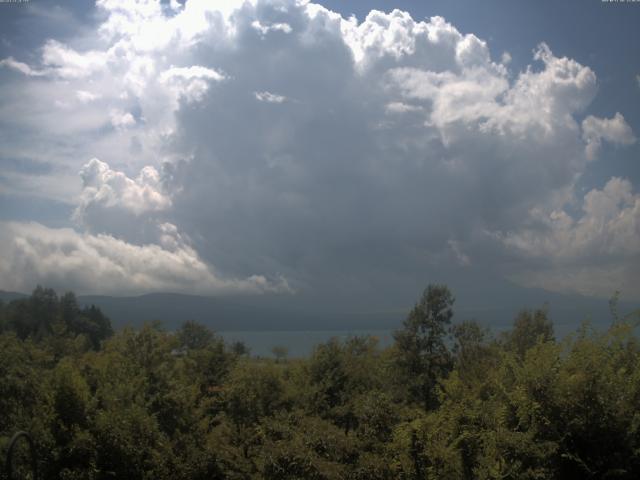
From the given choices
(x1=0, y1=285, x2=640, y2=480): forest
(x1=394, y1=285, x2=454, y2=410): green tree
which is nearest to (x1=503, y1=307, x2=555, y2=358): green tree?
(x1=394, y1=285, x2=454, y2=410): green tree

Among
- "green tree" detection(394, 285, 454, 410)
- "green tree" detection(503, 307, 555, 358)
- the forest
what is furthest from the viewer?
"green tree" detection(503, 307, 555, 358)

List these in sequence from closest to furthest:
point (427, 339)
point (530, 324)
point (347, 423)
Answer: point (347, 423), point (427, 339), point (530, 324)

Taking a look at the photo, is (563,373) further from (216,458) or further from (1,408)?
(1,408)

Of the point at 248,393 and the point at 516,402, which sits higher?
the point at 516,402

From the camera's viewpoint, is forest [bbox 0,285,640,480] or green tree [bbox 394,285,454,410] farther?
green tree [bbox 394,285,454,410]

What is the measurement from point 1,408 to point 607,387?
1779 cm

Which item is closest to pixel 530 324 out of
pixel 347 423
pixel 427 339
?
pixel 427 339

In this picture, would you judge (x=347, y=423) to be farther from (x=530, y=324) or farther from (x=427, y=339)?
(x=530, y=324)

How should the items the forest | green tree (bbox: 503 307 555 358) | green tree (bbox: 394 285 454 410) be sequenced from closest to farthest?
the forest < green tree (bbox: 394 285 454 410) < green tree (bbox: 503 307 555 358)

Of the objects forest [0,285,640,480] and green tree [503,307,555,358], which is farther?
green tree [503,307,555,358]

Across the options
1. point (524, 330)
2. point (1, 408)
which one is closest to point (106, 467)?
point (1, 408)

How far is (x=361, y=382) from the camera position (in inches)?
1227

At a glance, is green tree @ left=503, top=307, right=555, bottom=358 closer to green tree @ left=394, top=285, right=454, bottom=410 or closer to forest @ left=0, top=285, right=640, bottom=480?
green tree @ left=394, top=285, right=454, bottom=410

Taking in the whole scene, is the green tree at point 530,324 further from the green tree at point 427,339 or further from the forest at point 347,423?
the forest at point 347,423
